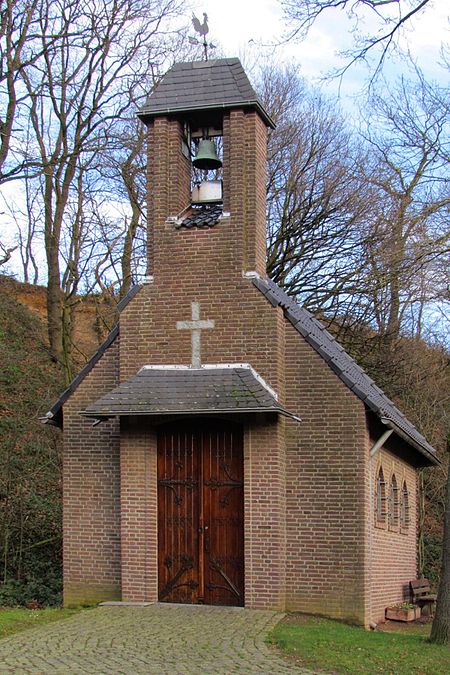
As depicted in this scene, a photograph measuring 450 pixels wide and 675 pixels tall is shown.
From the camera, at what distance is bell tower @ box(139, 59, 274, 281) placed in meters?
13.9

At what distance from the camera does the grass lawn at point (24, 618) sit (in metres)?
11.4

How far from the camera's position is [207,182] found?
1454 cm

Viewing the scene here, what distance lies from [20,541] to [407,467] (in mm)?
8223

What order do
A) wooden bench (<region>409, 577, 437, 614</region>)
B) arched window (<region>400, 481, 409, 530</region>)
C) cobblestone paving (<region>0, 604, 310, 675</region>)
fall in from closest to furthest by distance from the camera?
cobblestone paving (<region>0, 604, 310, 675</region>)
wooden bench (<region>409, 577, 437, 614</region>)
arched window (<region>400, 481, 409, 530</region>)

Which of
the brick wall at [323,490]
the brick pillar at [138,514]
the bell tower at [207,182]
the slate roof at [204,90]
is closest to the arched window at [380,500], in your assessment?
the brick wall at [323,490]

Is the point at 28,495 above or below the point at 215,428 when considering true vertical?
below

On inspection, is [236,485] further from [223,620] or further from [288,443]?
[223,620]

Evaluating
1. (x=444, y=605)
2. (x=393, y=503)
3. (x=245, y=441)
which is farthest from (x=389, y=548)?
(x=444, y=605)

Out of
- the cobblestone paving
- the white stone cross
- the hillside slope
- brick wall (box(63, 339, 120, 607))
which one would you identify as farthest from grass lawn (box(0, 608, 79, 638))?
the white stone cross

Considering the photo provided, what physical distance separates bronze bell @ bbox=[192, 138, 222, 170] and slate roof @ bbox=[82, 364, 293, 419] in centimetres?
323

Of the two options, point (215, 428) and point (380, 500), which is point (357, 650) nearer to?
point (215, 428)

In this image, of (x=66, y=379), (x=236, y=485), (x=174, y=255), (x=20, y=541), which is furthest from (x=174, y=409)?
(x=66, y=379)

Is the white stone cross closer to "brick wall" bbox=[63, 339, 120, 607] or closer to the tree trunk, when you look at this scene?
"brick wall" bbox=[63, 339, 120, 607]

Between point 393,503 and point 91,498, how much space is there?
6.15 metres
